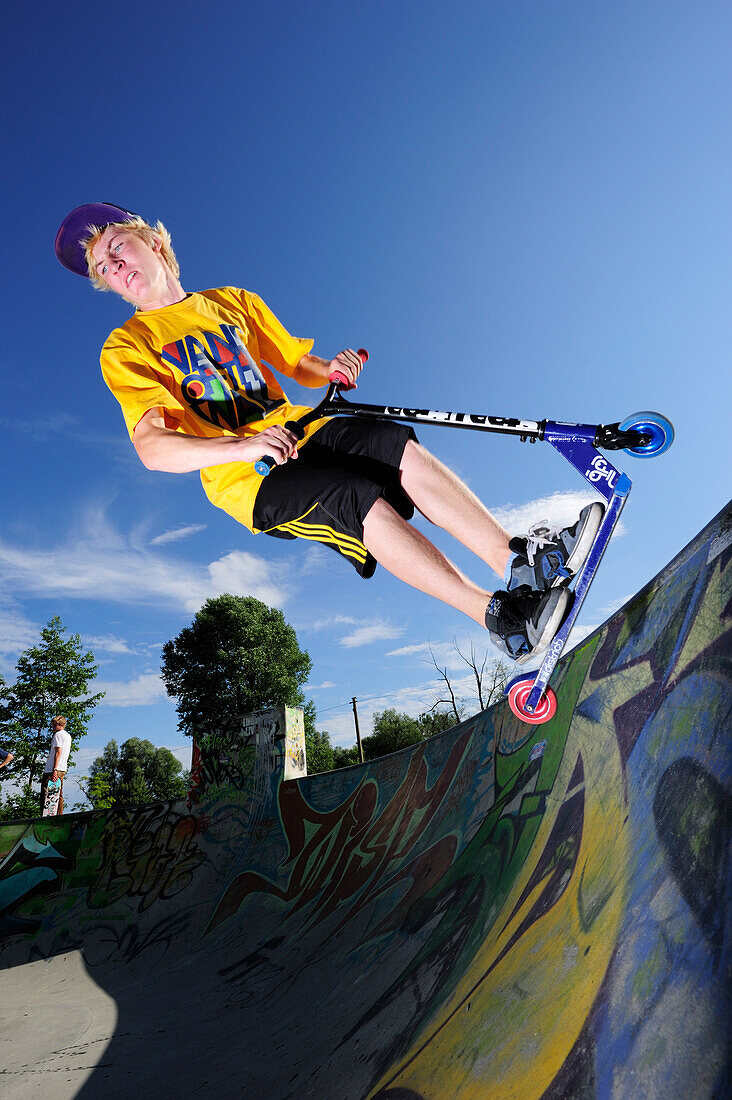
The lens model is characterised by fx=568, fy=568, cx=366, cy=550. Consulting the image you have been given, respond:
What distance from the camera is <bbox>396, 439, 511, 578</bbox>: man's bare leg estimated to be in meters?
3.22

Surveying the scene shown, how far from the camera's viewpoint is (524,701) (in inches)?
141

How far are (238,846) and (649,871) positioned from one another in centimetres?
766

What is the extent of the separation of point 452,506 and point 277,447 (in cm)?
106

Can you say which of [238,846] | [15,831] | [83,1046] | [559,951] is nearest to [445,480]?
[559,951]

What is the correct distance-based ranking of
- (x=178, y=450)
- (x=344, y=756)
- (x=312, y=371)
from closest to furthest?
(x=178, y=450) < (x=312, y=371) < (x=344, y=756)

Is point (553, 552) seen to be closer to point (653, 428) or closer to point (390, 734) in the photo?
point (653, 428)

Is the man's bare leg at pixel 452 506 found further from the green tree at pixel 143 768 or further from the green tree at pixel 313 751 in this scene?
the green tree at pixel 143 768

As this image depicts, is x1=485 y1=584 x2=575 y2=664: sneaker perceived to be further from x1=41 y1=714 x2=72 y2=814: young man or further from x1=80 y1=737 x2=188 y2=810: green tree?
x1=80 y1=737 x2=188 y2=810: green tree

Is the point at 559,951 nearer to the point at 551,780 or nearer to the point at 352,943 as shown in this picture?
the point at 551,780

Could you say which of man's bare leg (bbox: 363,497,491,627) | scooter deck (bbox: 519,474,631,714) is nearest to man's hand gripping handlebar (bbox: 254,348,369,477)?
man's bare leg (bbox: 363,497,491,627)

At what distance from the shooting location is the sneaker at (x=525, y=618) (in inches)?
115

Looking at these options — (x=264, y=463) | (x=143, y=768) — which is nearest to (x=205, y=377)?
(x=264, y=463)

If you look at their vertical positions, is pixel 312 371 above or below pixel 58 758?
above

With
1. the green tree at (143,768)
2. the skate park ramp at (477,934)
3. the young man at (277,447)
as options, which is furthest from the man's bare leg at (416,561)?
the green tree at (143,768)
